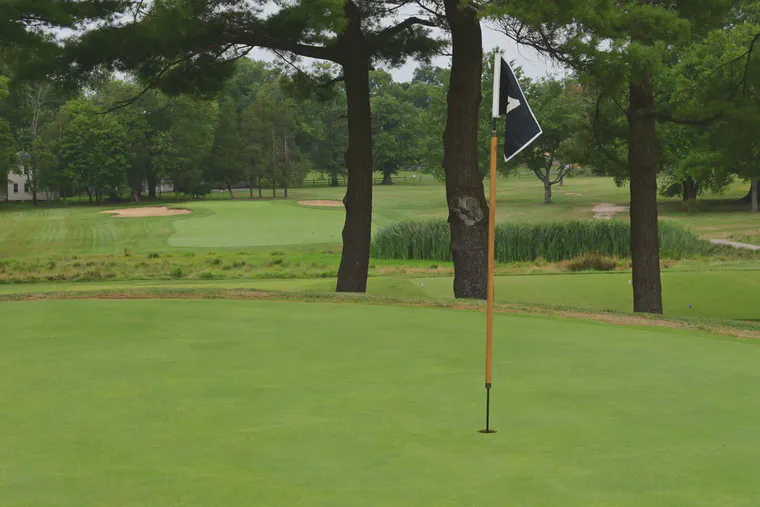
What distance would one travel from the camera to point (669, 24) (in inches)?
629

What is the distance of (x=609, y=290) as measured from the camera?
21438 mm

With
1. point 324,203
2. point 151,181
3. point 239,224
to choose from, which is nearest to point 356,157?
point 239,224

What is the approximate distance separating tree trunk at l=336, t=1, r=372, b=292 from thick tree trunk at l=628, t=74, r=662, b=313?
16.9 ft

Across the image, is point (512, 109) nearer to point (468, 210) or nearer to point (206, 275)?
point (468, 210)

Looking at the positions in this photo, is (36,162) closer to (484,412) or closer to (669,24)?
(669,24)

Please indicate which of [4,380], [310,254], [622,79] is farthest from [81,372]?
[310,254]

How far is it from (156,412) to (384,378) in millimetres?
1806

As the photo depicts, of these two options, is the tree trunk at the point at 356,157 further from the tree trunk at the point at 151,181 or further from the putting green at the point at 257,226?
the tree trunk at the point at 151,181

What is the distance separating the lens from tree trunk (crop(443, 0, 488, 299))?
17.4 m

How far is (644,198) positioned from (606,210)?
40.4 meters

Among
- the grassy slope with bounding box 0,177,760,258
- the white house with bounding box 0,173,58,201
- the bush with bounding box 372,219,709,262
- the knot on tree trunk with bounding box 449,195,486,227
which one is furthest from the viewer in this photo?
the white house with bounding box 0,173,58,201

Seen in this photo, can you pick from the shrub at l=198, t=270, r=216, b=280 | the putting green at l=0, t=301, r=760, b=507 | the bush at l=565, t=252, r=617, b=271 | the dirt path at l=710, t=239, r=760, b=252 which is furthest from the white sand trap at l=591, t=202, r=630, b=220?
the putting green at l=0, t=301, r=760, b=507

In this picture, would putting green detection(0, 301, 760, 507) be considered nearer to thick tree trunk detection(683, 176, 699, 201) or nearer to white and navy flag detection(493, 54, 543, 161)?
white and navy flag detection(493, 54, 543, 161)

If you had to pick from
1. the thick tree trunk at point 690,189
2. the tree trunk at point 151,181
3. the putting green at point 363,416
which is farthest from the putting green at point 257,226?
the putting green at point 363,416
